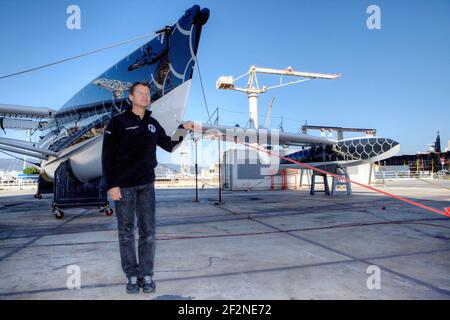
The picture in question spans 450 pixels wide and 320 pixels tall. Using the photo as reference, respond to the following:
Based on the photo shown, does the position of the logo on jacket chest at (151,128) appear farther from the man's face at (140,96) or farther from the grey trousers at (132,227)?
the grey trousers at (132,227)

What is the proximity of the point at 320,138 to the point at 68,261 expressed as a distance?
11.7 metres

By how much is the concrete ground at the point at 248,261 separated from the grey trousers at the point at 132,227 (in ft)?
0.75

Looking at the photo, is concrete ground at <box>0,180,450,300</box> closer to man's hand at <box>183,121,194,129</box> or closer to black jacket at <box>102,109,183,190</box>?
black jacket at <box>102,109,183,190</box>

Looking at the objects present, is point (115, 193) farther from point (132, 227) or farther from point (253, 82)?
point (253, 82)

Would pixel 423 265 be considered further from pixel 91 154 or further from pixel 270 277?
pixel 91 154

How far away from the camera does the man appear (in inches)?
96.0

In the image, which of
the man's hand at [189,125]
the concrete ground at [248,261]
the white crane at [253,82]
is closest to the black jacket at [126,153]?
the man's hand at [189,125]

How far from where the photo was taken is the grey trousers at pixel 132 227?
244 cm

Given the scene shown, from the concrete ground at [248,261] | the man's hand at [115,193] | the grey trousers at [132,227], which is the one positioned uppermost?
the man's hand at [115,193]

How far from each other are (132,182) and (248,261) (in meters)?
1.63

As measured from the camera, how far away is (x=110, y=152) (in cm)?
249

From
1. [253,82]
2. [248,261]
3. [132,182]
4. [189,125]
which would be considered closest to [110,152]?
[132,182]

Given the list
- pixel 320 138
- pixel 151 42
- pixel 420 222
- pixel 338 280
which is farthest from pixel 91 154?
pixel 320 138

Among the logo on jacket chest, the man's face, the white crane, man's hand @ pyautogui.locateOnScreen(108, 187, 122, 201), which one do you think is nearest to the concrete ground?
man's hand @ pyautogui.locateOnScreen(108, 187, 122, 201)
